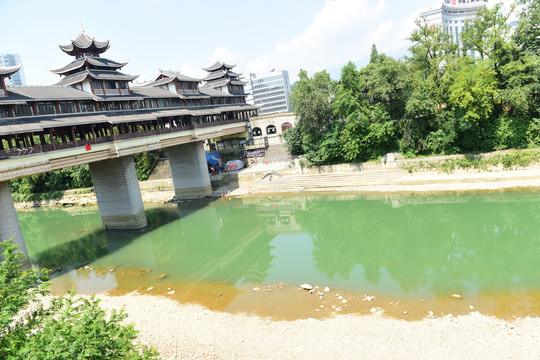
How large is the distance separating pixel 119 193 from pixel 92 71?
10.5m

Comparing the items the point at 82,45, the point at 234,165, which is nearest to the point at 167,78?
the point at 82,45

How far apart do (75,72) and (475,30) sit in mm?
34499

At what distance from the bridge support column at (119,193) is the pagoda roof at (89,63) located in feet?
27.0

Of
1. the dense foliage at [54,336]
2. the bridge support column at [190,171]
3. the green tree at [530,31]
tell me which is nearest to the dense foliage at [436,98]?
the green tree at [530,31]

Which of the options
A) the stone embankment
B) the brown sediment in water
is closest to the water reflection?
the brown sediment in water

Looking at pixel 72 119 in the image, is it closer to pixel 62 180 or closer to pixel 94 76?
pixel 94 76

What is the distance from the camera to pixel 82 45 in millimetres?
28594

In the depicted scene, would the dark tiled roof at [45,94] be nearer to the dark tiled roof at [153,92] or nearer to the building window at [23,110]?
the building window at [23,110]

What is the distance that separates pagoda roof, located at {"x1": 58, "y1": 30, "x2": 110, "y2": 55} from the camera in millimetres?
28469

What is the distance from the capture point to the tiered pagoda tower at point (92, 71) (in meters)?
27.0

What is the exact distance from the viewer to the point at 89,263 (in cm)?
2241

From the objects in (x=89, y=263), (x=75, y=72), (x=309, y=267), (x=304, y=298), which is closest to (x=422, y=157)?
(x=309, y=267)

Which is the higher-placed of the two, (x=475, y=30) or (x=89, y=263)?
(x=475, y=30)

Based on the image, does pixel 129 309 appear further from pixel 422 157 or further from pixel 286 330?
pixel 422 157
